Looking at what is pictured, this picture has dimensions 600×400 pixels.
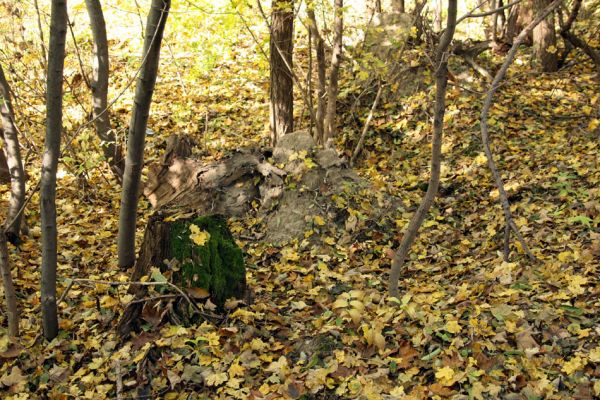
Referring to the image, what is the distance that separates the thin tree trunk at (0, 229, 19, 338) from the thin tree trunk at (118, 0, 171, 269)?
3.68ft

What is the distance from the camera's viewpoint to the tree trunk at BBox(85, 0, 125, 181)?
6.25 metres

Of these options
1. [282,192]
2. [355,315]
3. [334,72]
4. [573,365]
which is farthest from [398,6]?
[573,365]

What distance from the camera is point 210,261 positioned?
13.9 ft

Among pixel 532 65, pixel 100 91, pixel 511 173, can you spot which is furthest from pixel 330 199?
pixel 532 65

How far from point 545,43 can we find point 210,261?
723 cm

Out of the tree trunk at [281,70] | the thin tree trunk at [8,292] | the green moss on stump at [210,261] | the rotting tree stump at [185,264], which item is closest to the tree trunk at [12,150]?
the thin tree trunk at [8,292]

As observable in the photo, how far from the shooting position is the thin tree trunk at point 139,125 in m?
4.01

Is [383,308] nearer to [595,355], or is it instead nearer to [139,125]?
[595,355]

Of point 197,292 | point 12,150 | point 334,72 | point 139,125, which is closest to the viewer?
point 197,292

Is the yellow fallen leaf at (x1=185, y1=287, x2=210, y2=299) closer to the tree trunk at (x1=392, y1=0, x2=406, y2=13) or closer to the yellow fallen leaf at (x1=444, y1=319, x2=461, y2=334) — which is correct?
the yellow fallen leaf at (x1=444, y1=319, x2=461, y2=334)

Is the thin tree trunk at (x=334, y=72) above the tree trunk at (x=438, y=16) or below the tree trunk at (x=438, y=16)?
below

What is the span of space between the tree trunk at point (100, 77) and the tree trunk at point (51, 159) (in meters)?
2.63

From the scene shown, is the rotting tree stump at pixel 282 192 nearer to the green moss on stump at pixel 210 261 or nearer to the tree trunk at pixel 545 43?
the green moss on stump at pixel 210 261

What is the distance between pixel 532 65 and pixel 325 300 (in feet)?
21.4
